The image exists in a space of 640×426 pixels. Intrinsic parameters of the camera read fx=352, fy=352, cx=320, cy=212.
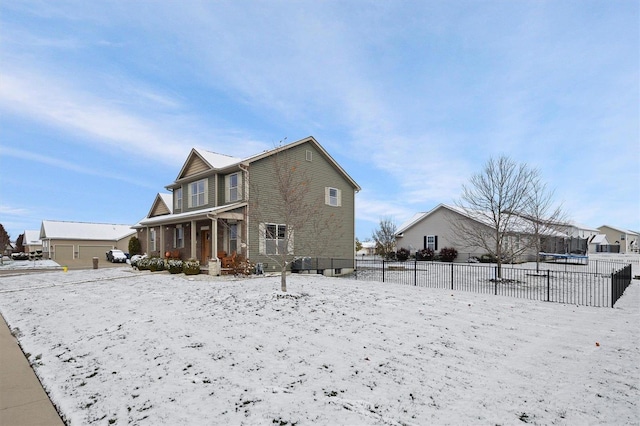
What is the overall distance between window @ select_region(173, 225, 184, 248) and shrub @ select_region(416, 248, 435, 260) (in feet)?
79.8

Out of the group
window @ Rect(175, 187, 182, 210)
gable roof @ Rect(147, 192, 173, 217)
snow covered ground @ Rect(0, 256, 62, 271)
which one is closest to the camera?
window @ Rect(175, 187, 182, 210)

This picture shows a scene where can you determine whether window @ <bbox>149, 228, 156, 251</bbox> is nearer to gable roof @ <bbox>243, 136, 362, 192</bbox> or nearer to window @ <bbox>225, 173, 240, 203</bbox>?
window @ <bbox>225, 173, 240, 203</bbox>

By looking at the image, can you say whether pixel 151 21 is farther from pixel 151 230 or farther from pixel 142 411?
pixel 151 230

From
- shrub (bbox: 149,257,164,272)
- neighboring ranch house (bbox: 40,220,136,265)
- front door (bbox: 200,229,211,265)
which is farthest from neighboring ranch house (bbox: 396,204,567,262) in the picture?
neighboring ranch house (bbox: 40,220,136,265)

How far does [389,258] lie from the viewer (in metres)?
40.5

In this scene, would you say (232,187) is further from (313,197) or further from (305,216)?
(305,216)

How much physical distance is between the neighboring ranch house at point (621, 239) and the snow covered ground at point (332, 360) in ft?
268

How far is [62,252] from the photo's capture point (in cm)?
5131

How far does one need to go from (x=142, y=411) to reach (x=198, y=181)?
21.3 meters

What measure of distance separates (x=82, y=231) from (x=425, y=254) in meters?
51.5

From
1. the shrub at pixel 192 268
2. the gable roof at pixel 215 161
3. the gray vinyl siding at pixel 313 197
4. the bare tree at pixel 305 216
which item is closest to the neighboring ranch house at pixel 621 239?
the gray vinyl siding at pixel 313 197

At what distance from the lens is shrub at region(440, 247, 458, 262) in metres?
35.6

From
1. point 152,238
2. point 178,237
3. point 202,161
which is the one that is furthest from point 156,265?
point 152,238

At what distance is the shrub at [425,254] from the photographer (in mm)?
37094
